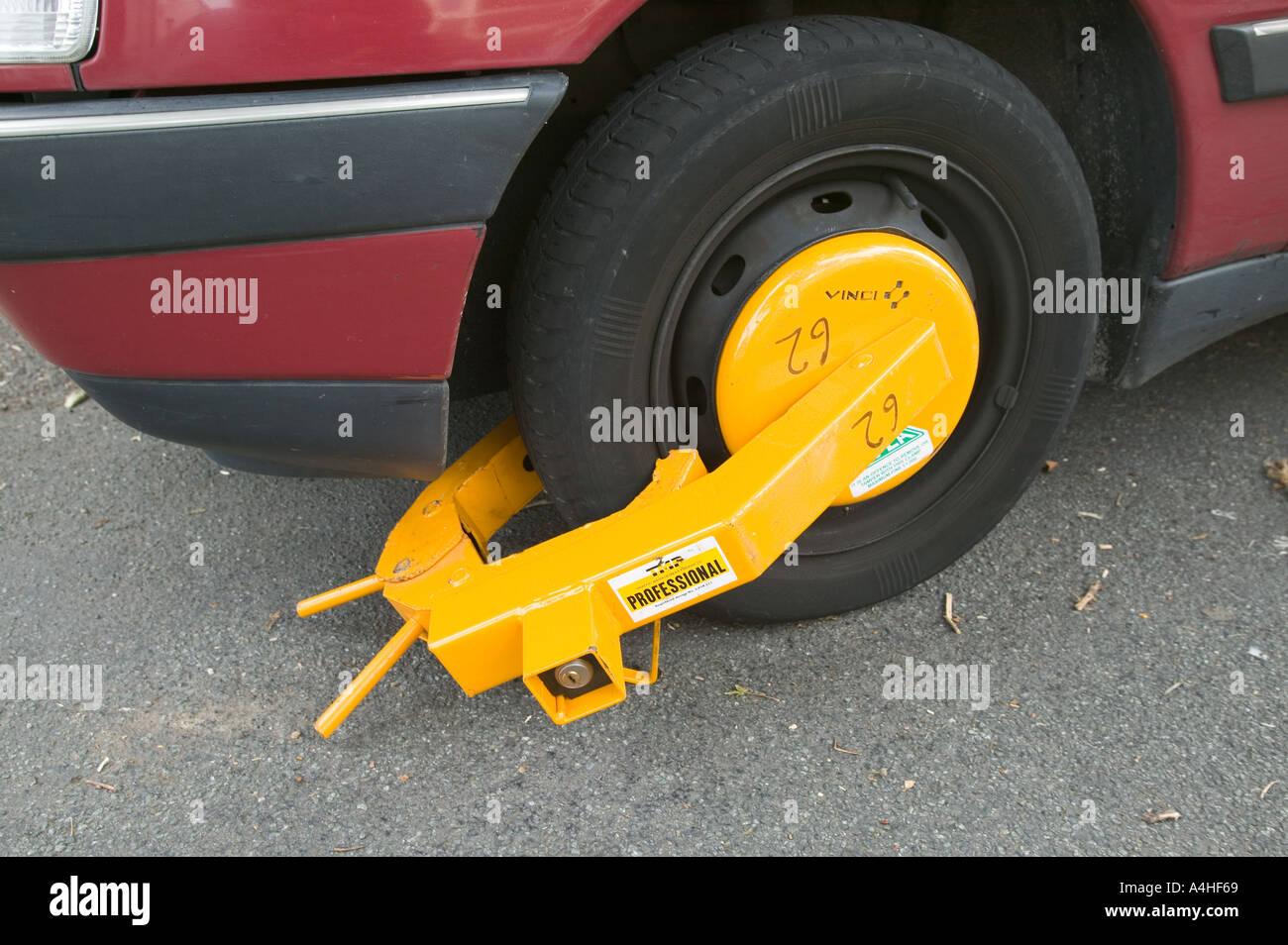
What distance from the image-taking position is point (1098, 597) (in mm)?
2051

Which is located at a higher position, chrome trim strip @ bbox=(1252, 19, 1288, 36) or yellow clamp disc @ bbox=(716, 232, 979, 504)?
chrome trim strip @ bbox=(1252, 19, 1288, 36)

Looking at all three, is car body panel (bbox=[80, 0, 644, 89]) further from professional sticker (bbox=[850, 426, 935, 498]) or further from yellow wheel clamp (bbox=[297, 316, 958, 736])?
professional sticker (bbox=[850, 426, 935, 498])

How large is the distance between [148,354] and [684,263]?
77cm

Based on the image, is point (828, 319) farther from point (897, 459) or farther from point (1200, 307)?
point (1200, 307)

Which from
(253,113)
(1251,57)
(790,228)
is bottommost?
(790,228)

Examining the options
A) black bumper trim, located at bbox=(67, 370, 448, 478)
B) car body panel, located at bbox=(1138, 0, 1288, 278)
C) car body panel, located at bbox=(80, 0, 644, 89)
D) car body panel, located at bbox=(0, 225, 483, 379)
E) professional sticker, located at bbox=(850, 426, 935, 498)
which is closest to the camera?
car body panel, located at bbox=(80, 0, 644, 89)

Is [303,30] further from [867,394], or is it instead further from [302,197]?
[867,394]

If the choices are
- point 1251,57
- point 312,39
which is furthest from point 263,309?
point 1251,57

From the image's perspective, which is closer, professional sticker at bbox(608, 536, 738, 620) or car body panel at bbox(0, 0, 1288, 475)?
car body panel at bbox(0, 0, 1288, 475)

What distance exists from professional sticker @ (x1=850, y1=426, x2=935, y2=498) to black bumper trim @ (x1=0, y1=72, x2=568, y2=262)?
0.82 meters

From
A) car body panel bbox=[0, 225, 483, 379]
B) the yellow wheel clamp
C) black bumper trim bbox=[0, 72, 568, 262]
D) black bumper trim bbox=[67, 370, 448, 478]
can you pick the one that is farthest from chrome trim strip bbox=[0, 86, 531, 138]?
the yellow wheel clamp

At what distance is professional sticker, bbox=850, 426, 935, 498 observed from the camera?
186 cm

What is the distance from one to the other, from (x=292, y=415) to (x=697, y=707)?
0.82 m

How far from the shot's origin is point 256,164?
1322 millimetres
